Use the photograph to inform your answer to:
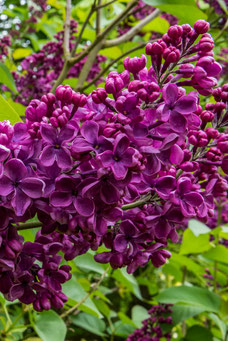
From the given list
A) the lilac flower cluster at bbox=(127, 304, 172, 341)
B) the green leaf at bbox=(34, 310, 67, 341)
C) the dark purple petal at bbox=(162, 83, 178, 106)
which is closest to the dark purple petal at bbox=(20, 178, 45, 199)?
the dark purple petal at bbox=(162, 83, 178, 106)

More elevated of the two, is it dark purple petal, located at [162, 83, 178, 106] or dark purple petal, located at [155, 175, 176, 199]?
dark purple petal, located at [162, 83, 178, 106]

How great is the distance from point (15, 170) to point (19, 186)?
0.02 meters

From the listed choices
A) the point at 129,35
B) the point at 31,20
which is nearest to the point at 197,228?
the point at 129,35

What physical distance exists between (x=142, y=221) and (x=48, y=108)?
229mm

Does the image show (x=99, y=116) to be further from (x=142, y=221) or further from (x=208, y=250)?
(x=208, y=250)

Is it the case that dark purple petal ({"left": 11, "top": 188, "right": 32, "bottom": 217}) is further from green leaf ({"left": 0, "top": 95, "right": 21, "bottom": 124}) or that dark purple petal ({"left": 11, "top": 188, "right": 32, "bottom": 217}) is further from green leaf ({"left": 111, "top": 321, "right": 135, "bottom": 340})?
green leaf ({"left": 111, "top": 321, "right": 135, "bottom": 340})

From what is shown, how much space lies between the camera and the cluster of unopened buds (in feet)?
1.95

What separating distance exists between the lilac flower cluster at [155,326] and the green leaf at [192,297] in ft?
0.35

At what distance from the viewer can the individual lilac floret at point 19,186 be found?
584 millimetres

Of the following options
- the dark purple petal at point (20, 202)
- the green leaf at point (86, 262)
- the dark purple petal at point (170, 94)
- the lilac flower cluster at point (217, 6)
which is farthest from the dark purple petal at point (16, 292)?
the lilac flower cluster at point (217, 6)

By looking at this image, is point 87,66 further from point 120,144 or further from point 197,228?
point 120,144

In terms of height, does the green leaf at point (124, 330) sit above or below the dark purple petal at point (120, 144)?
below

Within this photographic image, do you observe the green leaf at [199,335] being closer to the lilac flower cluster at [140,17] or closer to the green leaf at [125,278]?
the green leaf at [125,278]

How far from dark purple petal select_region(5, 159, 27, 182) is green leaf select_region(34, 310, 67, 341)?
68cm
